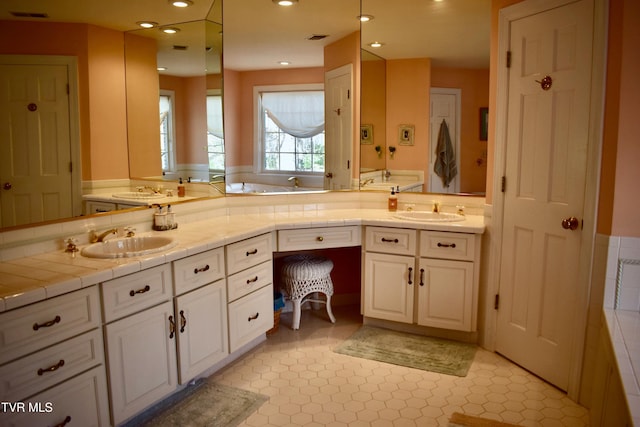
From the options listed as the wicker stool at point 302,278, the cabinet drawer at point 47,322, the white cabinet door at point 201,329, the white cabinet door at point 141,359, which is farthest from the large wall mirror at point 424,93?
the cabinet drawer at point 47,322

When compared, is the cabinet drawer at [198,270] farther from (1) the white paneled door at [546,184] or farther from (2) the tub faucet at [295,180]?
(1) the white paneled door at [546,184]

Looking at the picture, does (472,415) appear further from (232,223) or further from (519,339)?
(232,223)

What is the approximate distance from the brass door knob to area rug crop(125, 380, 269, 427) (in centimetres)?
177

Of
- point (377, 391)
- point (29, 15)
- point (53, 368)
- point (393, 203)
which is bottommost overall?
point (377, 391)

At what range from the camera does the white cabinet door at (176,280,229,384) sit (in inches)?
96.2

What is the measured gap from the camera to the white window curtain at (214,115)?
333 centimetres

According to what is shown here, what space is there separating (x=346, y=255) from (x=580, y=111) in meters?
2.05

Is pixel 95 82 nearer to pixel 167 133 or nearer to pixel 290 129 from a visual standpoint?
pixel 167 133

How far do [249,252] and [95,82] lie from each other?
1203mm

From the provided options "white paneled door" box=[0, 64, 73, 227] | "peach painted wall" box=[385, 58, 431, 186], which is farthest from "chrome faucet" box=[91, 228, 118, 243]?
"peach painted wall" box=[385, 58, 431, 186]

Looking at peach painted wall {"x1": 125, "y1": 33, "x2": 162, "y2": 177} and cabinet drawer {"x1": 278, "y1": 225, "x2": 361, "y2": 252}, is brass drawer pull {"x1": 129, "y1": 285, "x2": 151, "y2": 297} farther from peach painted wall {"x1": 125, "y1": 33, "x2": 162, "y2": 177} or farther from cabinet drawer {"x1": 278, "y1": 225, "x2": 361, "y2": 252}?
cabinet drawer {"x1": 278, "y1": 225, "x2": 361, "y2": 252}

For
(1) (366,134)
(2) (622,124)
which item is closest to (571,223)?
(2) (622,124)

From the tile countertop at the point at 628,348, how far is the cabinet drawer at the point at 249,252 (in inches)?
71.9

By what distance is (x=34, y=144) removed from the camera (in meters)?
2.16
